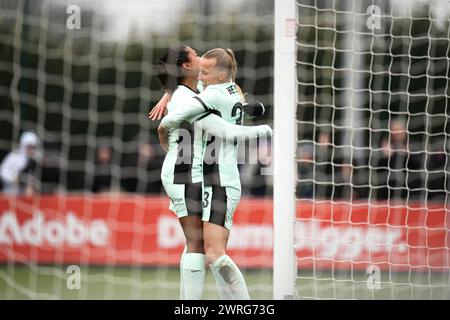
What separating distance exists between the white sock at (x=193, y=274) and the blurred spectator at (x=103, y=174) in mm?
4166

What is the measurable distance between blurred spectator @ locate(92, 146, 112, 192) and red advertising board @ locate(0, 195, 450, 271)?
326 mm

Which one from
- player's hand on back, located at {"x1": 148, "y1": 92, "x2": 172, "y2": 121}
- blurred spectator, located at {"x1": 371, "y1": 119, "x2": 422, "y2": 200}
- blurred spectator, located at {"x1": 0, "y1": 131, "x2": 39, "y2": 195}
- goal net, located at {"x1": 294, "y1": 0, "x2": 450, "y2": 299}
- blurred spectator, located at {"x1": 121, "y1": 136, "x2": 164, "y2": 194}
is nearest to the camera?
player's hand on back, located at {"x1": 148, "y1": 92, "x2": 172, "y2": 121}

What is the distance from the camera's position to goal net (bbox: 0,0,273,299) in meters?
8.48

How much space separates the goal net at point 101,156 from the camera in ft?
27.8

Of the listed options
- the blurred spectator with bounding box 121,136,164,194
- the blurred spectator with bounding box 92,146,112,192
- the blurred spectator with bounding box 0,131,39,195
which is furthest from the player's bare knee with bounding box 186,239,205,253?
the blurred spectator with bounding box 0,131,39,195

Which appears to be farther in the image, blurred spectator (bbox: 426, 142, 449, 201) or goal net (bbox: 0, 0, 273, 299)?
blurred spectator (bbox: 426, 142, 449, 201)

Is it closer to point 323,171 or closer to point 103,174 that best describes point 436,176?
point 323,171

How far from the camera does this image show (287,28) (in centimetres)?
534

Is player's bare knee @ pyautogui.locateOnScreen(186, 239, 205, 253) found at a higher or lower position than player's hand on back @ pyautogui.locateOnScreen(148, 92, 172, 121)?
lower

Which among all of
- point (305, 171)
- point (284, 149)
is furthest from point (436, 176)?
point (284, 149)

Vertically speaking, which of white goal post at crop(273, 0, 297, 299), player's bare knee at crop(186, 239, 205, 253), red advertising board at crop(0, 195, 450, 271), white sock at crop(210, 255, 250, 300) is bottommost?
red advertising board at crop(0, 195, 450, 271)

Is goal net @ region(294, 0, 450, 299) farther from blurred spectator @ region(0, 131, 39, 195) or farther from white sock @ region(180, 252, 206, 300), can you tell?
blurred spectator @ region(0, 131, 39, 195)

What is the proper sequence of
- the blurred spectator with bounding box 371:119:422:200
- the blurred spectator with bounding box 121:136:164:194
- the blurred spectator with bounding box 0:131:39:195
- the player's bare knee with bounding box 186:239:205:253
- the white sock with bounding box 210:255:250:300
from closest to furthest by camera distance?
the white sock with bounding box 210:255:250:300
the player's bare knee with bounding box 186:239:205:253
the blurred spectator with bounding box 371:119:422:200
the blurred spectator with bounding box 0:131:39:195
the blurred spectator with bounding box 121:136:164:194

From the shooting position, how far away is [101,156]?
9453 mm
